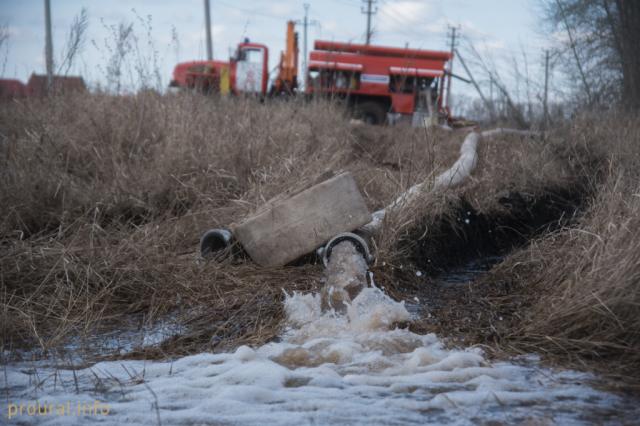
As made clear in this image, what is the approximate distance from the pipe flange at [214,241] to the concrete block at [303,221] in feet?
0.46

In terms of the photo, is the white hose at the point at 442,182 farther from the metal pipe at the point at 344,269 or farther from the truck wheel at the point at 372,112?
the truck wheel at the point at 372,112

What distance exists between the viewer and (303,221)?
4227 mm

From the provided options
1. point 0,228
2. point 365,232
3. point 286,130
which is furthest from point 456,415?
point 286,130

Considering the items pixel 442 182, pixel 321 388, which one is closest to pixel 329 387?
pixel 321 388

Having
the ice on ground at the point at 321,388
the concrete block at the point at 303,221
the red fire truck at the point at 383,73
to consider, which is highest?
the red fire truck at the point at 383,73

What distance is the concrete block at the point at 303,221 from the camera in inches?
166

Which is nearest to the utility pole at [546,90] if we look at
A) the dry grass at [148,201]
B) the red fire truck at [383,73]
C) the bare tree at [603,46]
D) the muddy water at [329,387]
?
the bare tree at [603,46]

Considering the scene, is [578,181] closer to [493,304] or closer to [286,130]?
[286,130]

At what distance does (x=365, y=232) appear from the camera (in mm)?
4379

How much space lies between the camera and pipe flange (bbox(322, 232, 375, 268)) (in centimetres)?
404

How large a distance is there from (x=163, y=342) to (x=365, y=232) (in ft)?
5.37

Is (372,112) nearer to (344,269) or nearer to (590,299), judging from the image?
(344,269)

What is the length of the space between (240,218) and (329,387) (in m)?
2.53

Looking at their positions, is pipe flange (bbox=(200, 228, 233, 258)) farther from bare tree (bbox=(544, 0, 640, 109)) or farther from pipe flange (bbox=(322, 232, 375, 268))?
bare tree (bbox=(544, 0, 640, 109))
